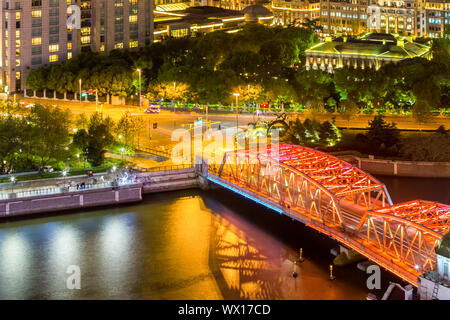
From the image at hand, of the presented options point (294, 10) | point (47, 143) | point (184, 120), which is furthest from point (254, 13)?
point (47, 143)

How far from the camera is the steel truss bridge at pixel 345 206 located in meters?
30.1

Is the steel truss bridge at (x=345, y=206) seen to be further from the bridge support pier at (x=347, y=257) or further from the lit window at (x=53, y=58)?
the lit window at (x=53, y=58)

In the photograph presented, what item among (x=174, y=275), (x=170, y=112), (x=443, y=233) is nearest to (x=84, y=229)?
(x=174, y=275)

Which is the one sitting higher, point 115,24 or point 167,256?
point 115,24

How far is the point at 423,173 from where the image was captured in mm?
54625

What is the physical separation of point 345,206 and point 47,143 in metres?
23.0

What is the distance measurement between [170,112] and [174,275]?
4163 centimetres

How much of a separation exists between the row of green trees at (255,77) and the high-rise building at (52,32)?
4.50 m

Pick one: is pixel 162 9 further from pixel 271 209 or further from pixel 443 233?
pixel 443 233

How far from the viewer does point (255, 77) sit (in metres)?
78.1

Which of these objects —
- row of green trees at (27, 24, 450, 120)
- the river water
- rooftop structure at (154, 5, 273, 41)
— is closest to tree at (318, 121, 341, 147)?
row of green trees at (27, 24, 450, 120)

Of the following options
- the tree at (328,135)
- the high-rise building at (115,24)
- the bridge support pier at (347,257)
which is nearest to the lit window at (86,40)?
the high-rise building at (115,24)

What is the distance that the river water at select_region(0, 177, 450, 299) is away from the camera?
31859 millimetres

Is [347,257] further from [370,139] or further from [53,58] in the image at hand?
[53,58]
